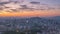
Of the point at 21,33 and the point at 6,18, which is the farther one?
the point at 21,33

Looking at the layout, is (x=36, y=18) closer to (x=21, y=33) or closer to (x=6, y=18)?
(x=21, y=33)

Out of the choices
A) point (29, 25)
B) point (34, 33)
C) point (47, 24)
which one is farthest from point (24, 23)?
point (47, 24)

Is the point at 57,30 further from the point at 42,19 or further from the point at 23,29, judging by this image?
the point at 23,29

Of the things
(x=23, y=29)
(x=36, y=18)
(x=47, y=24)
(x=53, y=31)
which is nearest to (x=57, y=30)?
(x=53, y=31)

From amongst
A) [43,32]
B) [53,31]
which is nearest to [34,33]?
[43,32]

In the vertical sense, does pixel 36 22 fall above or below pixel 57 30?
above

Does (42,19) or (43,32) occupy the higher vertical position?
(42,19)

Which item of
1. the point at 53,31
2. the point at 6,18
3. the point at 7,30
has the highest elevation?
the point at 6,18

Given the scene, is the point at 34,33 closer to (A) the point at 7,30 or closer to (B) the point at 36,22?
(B) the point at 36,22
